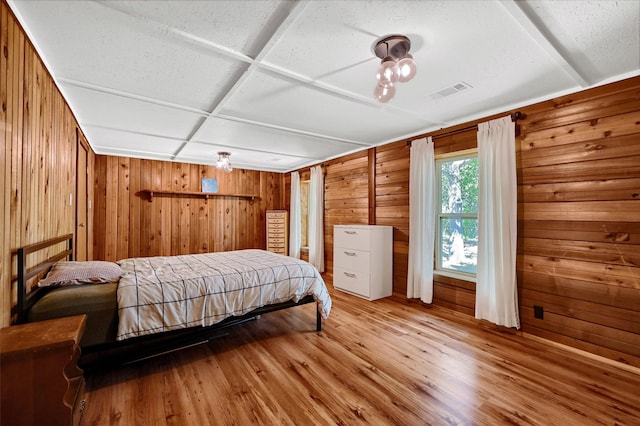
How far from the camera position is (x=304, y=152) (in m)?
4.70

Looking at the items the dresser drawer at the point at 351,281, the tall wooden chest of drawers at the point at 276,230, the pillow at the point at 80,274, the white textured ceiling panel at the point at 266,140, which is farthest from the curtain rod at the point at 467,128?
the pillow at the point at 80,274

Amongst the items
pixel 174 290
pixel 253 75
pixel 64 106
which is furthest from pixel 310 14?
pixel 64 106

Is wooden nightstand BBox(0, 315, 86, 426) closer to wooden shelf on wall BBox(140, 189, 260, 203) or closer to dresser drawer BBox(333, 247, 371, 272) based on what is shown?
dresser drawer BBox(333, 247, 371, 272)

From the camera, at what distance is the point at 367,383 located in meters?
1.98

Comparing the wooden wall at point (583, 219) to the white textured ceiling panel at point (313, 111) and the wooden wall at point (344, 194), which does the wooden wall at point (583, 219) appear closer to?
the white textured ceiling panel at point (313, 111)

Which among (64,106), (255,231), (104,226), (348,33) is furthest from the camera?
(255,231)

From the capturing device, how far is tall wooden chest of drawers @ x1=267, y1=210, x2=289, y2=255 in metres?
6.18

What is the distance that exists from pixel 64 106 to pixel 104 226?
2.73 meters

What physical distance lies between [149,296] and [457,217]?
10.8ft

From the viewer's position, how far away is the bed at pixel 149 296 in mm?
1801

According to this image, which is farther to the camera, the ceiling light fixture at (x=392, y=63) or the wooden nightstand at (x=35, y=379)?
the ceiling light fixture at (x=392, y=63)

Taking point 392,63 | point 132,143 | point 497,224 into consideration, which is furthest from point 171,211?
point 497,224

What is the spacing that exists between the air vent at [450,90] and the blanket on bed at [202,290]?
206cm

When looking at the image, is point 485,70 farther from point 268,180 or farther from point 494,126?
point 268,180
